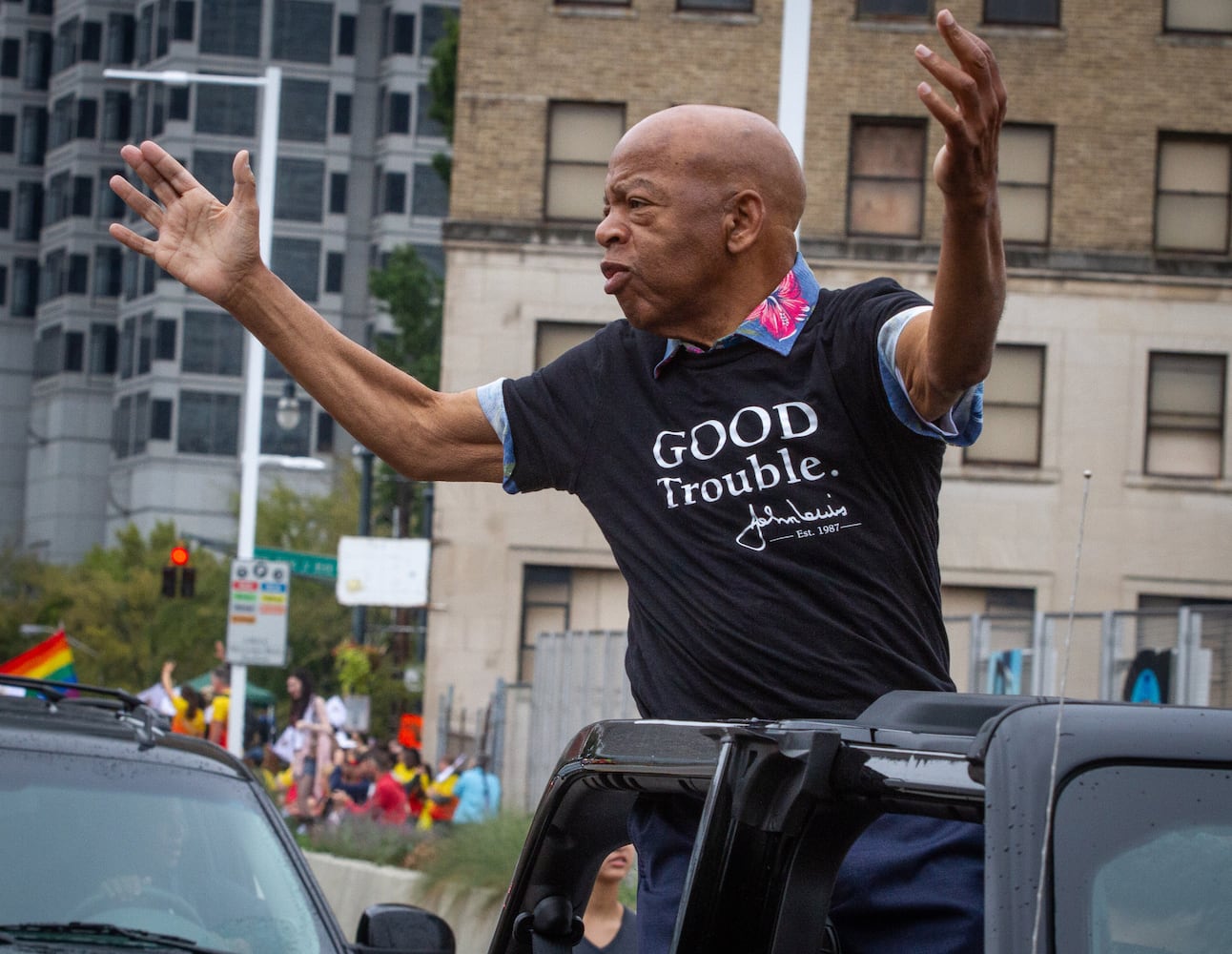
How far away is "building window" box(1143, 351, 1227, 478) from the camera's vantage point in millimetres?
30391

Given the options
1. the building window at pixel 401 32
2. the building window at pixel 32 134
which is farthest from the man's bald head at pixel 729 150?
the building window at pixel 32 134

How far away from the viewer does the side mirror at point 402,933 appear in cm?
548

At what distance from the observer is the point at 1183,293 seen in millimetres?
30328

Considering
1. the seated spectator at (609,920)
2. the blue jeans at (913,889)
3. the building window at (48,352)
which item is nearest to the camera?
the blue jeans at (913,889)

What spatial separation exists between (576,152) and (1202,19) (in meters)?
9.11

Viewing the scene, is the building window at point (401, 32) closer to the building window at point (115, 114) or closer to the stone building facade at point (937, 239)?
the building window at point (115, 114)

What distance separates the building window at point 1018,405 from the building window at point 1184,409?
5.12ft

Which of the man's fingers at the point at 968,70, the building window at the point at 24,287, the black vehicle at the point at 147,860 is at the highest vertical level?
the building window at the point at 24,287

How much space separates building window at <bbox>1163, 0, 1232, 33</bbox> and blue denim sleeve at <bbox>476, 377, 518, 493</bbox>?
29071 millimetres

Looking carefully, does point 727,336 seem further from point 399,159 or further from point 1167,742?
point 399,159

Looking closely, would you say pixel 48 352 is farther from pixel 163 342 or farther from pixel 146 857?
pixel 146 857

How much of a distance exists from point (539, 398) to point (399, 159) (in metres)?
97.4
